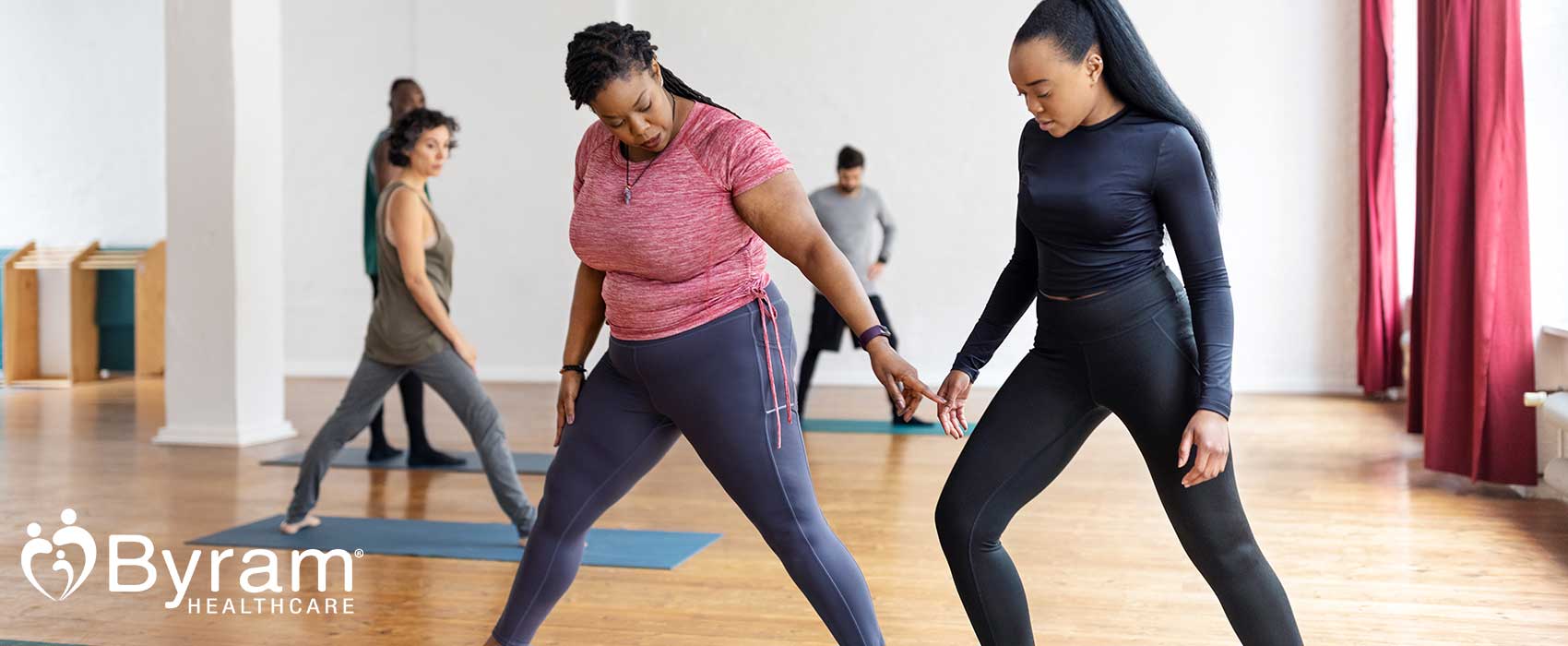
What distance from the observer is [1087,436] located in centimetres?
214

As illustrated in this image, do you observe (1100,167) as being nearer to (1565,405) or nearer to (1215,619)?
(1215,619)

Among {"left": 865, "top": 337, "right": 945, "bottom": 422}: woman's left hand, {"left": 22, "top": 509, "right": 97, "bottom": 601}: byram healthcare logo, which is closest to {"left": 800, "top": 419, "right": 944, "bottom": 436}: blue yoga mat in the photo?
{"left": 22, "top": 509, "right": 97, "bottom": 601}: byram healthcare logo

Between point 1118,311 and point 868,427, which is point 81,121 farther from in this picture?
point 1118,311

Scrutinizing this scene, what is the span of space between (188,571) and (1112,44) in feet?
9.53

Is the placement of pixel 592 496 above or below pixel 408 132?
below

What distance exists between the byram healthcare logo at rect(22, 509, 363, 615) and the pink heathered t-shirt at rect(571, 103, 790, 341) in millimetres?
1496

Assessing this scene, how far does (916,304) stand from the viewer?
367 inches

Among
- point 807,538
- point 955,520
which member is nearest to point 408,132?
point 807,538

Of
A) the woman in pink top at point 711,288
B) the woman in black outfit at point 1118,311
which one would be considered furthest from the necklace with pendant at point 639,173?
the woman in black outfit at point 1118,311

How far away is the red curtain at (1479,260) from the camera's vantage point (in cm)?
466

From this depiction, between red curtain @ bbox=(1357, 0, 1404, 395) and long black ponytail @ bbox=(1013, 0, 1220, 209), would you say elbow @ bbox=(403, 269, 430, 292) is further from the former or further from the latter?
red curtain @ bbox=(1357, 0, 1404, 395)

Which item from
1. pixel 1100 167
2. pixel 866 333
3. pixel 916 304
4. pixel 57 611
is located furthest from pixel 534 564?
pixel 916 304

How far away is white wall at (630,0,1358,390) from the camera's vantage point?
8.78 meters

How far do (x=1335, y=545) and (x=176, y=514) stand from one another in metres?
3.70
